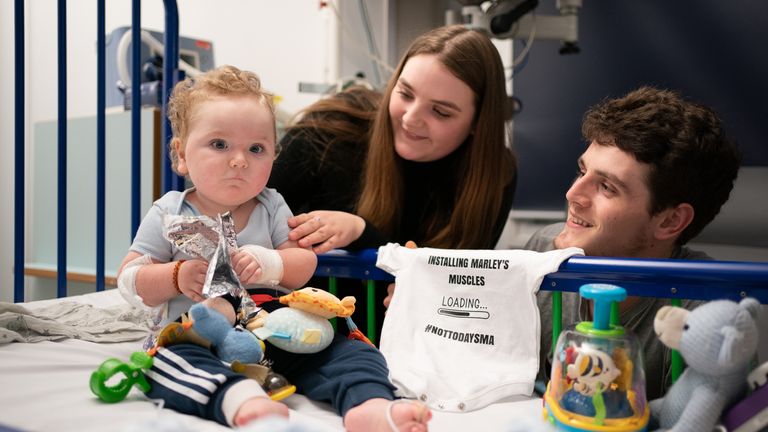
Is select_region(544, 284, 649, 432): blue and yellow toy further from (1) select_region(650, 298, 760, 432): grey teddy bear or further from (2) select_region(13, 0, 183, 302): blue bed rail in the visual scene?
(2) select_region(13, 0, 183, 302): blue bed rail

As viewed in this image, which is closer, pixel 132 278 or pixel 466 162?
pixel 132 278

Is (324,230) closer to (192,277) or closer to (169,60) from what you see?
(192,277)

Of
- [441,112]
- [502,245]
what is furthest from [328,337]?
[502,245]

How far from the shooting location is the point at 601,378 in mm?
811

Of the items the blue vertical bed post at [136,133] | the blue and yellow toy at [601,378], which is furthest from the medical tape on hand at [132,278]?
the blue and yellow toy at [601,378]

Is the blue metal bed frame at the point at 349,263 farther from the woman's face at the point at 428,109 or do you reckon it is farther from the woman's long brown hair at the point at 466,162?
the woman's face at the point at 428,109

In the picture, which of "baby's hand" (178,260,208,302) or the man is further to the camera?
the man

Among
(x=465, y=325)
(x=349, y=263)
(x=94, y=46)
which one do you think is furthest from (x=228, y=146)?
(x=94, y=46)

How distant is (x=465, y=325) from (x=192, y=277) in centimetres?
46

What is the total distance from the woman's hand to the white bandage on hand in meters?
0.12

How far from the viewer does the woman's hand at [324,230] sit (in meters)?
1.19

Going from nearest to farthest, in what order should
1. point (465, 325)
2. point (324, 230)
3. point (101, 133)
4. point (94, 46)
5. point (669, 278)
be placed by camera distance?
1. point (669, 278)
2. point (465, 325)
3. point (324, 230)
4. point (101, 133)
5. point (94, 46)

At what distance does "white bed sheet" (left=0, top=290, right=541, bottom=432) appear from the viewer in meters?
0.79

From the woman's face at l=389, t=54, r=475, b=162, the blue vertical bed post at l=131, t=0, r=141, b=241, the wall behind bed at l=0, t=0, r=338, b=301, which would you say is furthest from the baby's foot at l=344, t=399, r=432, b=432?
the wall behind bed at l=0, t=0, r=338, b=301
